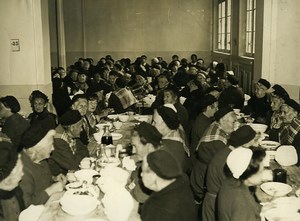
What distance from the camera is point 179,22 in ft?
58.5

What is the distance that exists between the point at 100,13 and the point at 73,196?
14874mm

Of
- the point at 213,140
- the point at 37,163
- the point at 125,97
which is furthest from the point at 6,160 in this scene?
the point at 125,97

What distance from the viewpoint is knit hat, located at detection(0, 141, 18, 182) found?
3406 mm

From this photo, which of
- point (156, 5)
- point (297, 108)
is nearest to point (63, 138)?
point (297, 108)

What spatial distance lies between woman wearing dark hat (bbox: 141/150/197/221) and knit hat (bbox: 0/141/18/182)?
1127 mm

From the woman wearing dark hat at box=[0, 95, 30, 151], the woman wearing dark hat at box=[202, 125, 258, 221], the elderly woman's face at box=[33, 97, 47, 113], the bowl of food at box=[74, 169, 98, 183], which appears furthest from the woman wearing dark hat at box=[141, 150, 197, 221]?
the elderly woman's face at box=[33, 97, 47, 113]

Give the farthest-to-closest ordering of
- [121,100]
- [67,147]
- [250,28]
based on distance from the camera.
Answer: [250,28], [121,100], [67,147]

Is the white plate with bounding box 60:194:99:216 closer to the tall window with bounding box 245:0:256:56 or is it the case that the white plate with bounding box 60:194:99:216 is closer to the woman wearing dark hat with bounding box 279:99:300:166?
the woman wearing dark hat with bounding box 279:99:300:166

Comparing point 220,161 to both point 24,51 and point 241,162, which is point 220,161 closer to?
point 241,162

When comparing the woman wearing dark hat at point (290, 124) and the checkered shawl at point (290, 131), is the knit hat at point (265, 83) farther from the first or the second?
the checkered shawl at point (290, 131)

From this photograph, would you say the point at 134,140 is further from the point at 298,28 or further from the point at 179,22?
the point at 179,22

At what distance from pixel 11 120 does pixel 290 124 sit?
4.12 metres

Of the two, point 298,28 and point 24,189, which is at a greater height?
point 298,28

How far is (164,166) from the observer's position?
313cm
